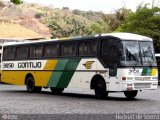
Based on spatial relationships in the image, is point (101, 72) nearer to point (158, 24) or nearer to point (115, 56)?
point (115, 56)

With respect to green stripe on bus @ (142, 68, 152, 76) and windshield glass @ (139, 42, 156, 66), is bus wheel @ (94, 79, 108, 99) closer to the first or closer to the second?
green stripe on bus @ (142, 68, 152, 76)

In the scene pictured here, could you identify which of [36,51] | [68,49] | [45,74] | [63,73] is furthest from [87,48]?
[36,51]

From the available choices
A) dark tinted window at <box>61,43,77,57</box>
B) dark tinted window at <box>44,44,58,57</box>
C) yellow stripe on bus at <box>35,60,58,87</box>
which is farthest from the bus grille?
dark tinted window at <box>44,44,58,57</box>

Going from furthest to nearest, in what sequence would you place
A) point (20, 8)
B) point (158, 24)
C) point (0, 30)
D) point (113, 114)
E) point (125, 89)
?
point (20, 8), point (0, 30), point (158, 24), point (125, 89), point (113, 114)

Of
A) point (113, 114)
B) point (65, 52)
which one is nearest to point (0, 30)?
point (65, 52)

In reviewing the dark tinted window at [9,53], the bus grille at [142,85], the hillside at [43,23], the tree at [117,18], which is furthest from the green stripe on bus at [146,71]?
the hillside at [43,23]

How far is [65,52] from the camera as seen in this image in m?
24.2

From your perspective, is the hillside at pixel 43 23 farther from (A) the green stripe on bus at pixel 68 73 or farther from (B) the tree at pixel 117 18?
(A) the green stripe on bus at pixel 68 73

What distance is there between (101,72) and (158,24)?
29.0 m

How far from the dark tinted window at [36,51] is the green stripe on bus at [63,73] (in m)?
1.75

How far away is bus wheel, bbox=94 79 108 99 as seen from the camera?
841 inches

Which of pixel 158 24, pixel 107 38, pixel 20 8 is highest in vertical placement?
pixel 20 8

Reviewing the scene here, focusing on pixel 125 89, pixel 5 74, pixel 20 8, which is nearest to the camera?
pixel 125 89

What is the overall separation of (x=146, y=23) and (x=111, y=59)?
29.5m
